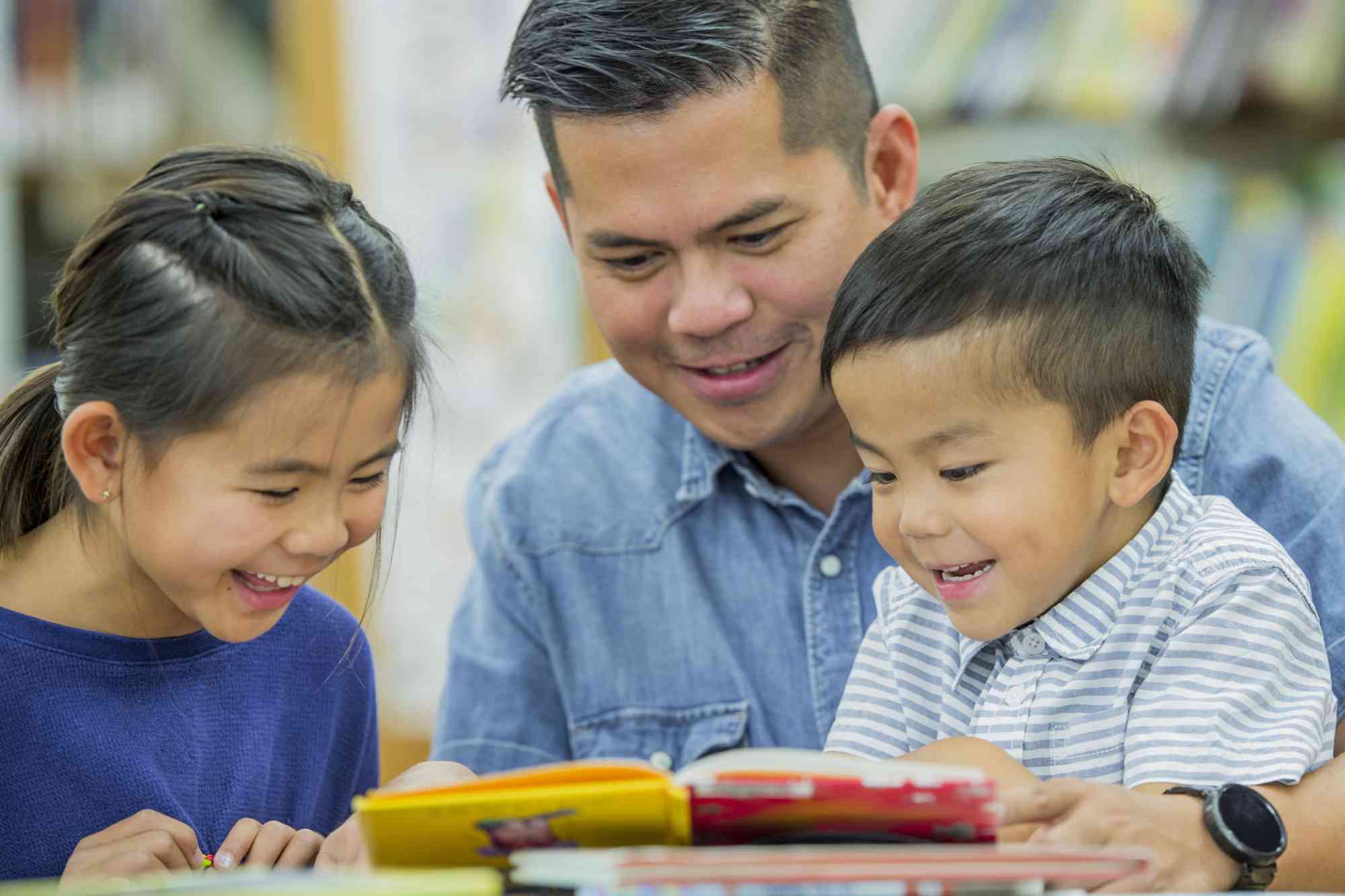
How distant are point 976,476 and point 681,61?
0.51m

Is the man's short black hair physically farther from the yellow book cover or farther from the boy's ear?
the yellow book cover

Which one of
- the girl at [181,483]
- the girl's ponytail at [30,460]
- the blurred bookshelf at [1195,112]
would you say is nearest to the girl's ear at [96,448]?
the girl at [181,483]

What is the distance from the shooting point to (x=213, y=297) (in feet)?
3.77

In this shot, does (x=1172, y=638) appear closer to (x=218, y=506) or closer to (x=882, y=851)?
(x=882, y=851)

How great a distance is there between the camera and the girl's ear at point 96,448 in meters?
1.16

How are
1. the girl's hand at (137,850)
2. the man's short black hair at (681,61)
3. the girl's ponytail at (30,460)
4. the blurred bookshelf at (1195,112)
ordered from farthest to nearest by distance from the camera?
the blurred bookshelf at (1195,112) < the man's short black hair at (681,61) < the girl's ponytail at (30,460) < the girl's hand at (137,850)

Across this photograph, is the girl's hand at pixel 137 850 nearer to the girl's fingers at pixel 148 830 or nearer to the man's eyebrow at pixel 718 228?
the girl's fingers at pixel 148 830

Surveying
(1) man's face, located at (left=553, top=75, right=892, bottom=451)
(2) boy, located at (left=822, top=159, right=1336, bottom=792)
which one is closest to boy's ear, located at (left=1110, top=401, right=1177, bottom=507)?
(2) boy, located at (left=822, top=159, right=1336, bottom=792)

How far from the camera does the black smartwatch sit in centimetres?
99

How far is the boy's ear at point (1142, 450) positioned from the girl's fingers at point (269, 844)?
71 cm

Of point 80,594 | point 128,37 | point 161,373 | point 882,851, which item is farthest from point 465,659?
point 128,37

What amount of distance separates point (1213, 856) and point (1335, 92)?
1551 millimetres

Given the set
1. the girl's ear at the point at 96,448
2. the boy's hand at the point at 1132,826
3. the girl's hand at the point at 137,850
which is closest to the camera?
the boy's hand at the point at 1132,826

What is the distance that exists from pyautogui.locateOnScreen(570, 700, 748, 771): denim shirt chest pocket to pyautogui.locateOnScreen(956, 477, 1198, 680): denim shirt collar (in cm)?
42
